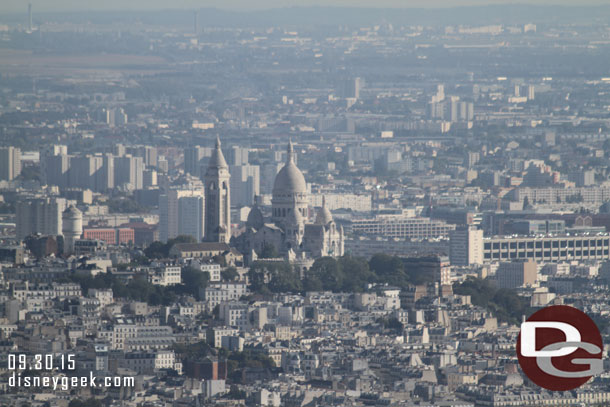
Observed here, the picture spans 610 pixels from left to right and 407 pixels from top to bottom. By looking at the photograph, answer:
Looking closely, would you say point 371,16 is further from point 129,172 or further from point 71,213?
point 71,213

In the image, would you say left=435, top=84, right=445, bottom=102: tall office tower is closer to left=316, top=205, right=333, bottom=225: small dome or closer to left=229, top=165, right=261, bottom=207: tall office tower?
left=229, top=165, right=261, bottom=207: tall office tower

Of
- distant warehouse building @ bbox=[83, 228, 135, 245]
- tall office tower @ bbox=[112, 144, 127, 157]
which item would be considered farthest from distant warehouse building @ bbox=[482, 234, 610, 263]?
tall office tower @ bbox=[112, 144, 127, 157]

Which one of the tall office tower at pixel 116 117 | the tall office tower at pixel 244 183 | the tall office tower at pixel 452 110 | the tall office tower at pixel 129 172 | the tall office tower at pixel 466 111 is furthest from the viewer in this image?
the tall office tower at pixel 452 110

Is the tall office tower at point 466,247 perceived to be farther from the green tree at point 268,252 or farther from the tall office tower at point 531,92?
the tall office tower at point 531,92

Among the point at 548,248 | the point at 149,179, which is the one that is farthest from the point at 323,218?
the point at 149,179

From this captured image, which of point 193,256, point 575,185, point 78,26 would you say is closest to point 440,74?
point 78,26

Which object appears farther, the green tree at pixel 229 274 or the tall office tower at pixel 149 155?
the tall office tower at pixel 149 155
